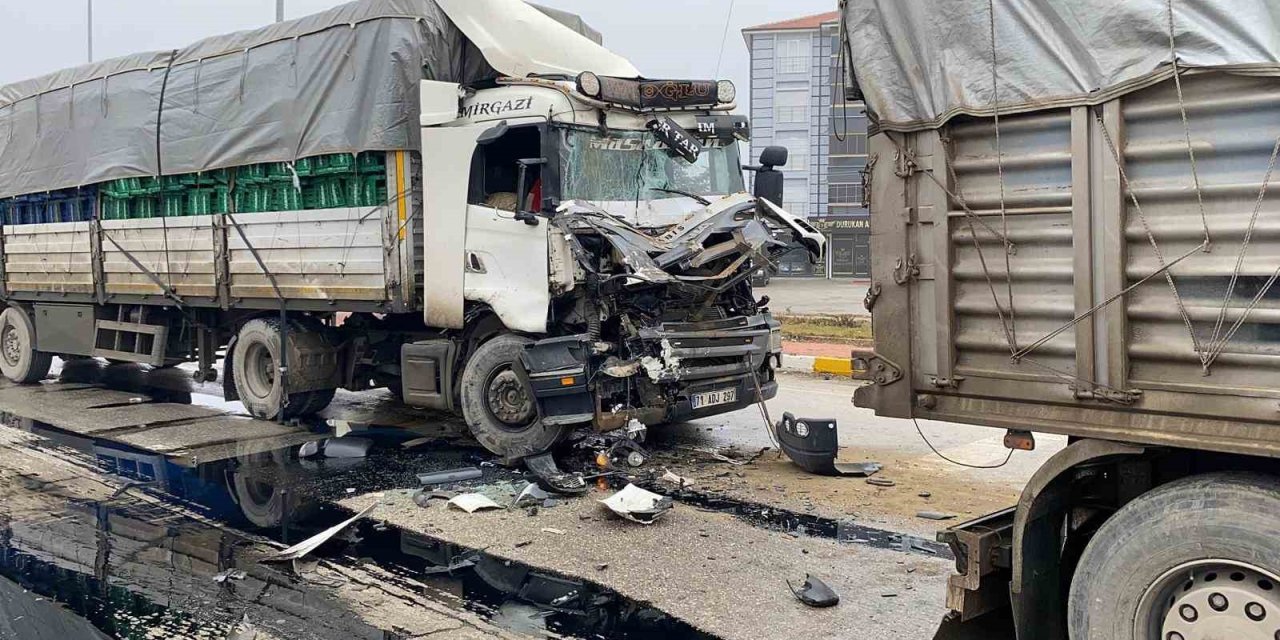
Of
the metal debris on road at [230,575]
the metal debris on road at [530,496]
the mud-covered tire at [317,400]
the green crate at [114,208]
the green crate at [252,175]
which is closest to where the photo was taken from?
the metal debris on road at [230,575]

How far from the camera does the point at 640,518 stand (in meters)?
6.50

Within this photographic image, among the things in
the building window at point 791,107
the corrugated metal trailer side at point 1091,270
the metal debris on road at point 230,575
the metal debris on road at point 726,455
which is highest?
the building window at point 791,107

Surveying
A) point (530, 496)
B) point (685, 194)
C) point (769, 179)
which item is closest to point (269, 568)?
point (530, 496)

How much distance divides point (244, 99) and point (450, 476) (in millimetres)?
5232

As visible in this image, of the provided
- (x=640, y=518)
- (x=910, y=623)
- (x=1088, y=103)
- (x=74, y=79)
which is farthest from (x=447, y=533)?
(x=74, y=79)

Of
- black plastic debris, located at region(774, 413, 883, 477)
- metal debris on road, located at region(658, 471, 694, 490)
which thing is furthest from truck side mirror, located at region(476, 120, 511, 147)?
black plastic debris, located at region(774, 413, 883, 477)

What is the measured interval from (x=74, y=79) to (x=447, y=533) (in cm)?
986

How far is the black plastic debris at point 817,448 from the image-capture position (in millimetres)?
7723

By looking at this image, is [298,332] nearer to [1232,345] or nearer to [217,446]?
[217,446]

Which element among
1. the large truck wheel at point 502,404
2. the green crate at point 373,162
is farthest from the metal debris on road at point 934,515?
the green crate at point 373,162

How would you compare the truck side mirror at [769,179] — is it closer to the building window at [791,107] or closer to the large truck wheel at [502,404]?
the large truck wheel at [502,404]

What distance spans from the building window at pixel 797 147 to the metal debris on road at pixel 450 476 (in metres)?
39.9

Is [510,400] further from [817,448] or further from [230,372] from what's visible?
[230,372]

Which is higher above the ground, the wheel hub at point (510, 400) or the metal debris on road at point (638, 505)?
the wheel hub at point (510, 400)
